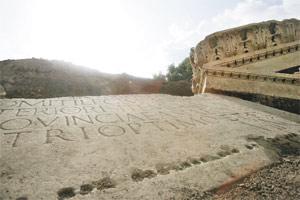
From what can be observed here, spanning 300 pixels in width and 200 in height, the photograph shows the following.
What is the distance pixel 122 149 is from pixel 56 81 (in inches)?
516

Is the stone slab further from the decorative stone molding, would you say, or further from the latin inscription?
the decorative stone molding

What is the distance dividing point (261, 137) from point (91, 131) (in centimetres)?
190

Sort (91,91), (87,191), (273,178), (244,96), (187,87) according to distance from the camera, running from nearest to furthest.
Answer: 1. (87,191)
2. (273,178)
3. (244,96)
4. (91,91)
5. (187,87)

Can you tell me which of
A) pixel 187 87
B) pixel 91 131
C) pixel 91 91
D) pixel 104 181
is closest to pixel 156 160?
pixel 104 181

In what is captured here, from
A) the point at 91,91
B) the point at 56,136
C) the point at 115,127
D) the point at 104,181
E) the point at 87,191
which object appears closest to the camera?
the point at 87,191

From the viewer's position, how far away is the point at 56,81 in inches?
571

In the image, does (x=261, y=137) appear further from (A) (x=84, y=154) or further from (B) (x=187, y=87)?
(B) (x=187, y=87)

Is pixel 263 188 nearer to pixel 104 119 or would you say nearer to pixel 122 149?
pixel 122 149

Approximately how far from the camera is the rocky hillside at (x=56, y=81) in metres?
13.5

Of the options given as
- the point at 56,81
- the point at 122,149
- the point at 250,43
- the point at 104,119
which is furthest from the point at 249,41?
the point at 56,81

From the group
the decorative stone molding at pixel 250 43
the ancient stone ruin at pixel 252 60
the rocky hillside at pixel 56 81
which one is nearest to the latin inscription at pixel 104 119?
the ancient stone ruin at pixel 252 60

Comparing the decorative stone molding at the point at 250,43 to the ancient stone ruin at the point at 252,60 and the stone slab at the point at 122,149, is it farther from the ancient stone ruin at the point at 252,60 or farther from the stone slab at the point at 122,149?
the stone slab at the point at 122,149

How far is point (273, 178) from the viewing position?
81.7 inches

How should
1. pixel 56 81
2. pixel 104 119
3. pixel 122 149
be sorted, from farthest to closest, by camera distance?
pixel 56 81
pixel 104 119
pixel 122 149
